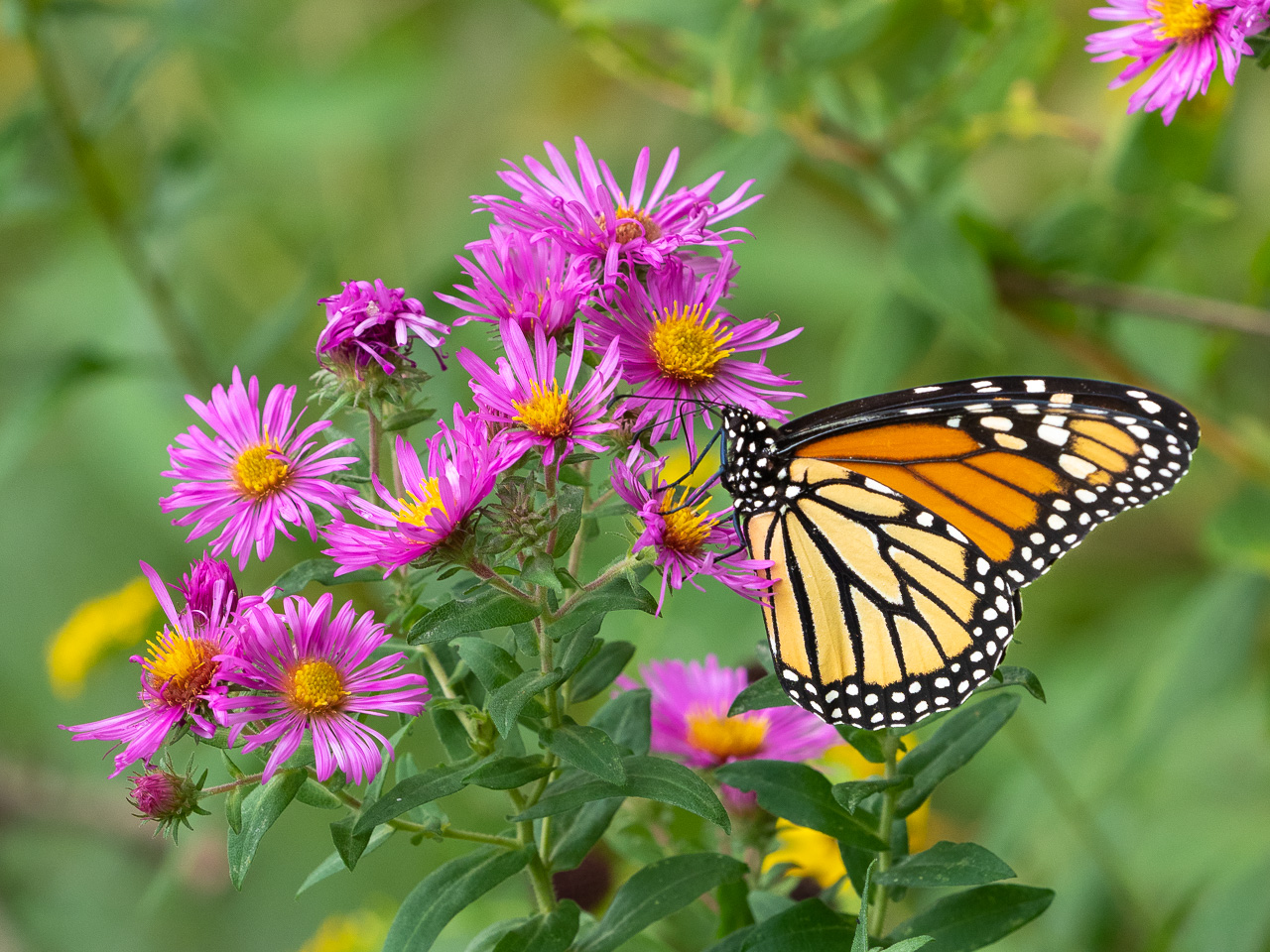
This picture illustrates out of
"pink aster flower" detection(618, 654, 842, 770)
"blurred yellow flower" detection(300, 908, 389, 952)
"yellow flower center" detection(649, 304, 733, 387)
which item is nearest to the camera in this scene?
"yellow flower center" detection(649, 304, 733, 387)

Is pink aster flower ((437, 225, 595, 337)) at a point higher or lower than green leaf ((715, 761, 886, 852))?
higher

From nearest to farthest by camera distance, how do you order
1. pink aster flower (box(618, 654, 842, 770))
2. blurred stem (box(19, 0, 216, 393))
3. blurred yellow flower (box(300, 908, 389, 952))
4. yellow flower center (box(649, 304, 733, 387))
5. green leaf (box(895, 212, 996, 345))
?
yellow flower center (box(649, 304, 733, 387))
pink aster flower (box(618, 654, 842, 770))
blurred yellow flower (box(300, 908, 389, 952))
green leaf (box(895, 212, 996, 345))
blurred stem (box(19, 0, 216, 393))

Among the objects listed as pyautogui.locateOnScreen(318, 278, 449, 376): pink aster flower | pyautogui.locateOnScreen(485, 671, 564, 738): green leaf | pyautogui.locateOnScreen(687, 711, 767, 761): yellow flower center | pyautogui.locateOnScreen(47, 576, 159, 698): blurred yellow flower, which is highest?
pyautogui.locateOnScreen(47, 576, 159, 698): blurred yellow flower

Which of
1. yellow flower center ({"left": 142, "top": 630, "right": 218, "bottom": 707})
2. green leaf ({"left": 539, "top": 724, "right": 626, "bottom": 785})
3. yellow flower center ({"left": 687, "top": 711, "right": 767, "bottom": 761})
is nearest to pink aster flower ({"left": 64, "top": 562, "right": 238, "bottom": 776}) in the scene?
yellow flower center ({"left": 142, "top": 630, "right": 218, "bottom": 707})

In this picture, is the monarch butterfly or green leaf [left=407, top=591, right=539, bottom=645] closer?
green leaf [left=407, top=591, right=539, bottom=645]

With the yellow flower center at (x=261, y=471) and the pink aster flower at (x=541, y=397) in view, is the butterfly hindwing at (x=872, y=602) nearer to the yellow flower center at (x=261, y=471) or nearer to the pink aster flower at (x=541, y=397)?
the pink aster flower at (x=541, y=397)

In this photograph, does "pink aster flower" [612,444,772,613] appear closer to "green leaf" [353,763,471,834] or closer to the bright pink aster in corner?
the bright pink aster in corner

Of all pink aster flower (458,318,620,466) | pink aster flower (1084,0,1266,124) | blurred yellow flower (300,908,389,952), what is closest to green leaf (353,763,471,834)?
pink aster flower (458,318,620,466)

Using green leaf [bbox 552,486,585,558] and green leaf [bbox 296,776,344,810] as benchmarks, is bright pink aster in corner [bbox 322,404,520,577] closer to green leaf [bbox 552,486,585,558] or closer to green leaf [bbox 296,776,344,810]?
green leaf [bbox 552,486,585,558]
